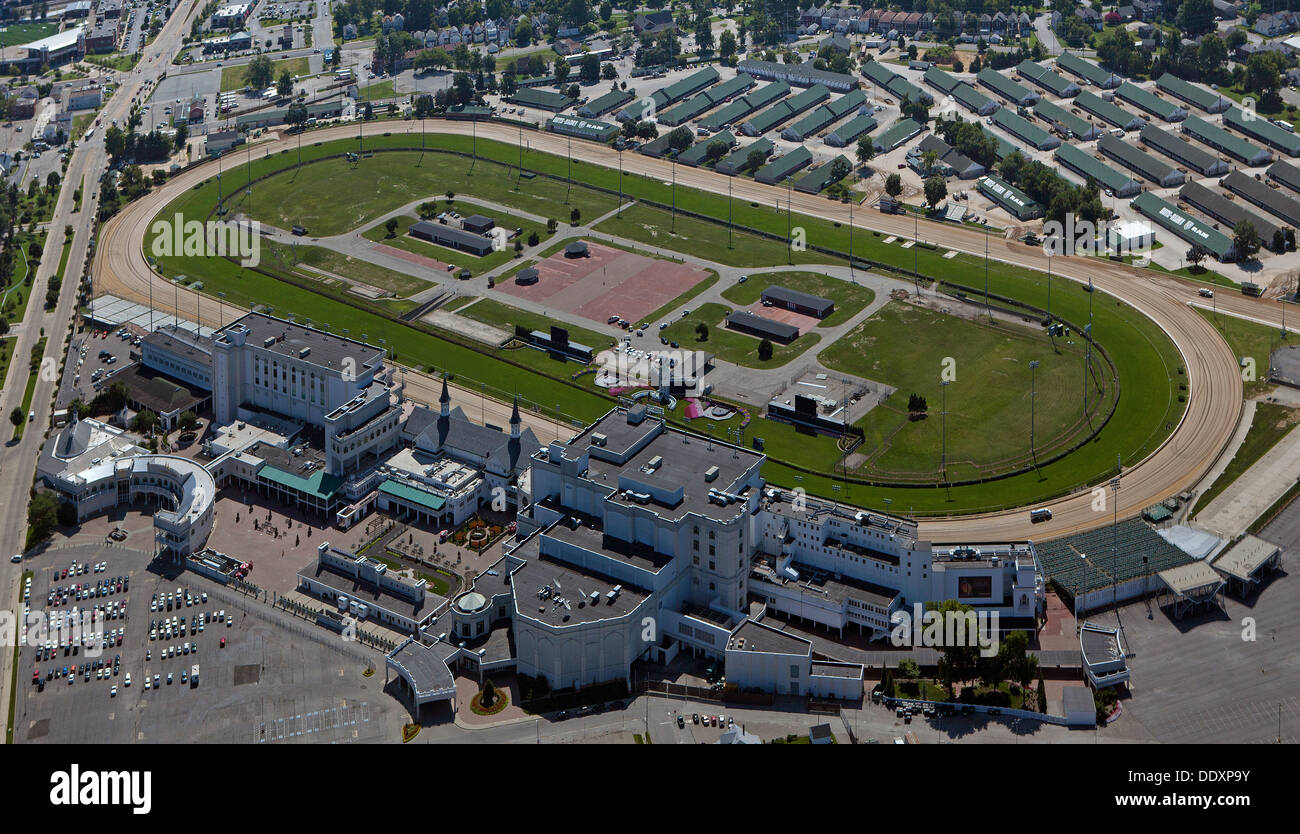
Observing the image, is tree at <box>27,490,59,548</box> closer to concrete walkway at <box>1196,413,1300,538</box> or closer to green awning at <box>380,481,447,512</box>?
green awning at <box>380,481,447,512</box>

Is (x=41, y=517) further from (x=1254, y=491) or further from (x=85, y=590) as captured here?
(x=1254, y=491)

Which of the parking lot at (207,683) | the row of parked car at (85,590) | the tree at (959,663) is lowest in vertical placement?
the parking lot at (207,683)

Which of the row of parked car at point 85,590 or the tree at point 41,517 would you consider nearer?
the row of parked car at point 85,590

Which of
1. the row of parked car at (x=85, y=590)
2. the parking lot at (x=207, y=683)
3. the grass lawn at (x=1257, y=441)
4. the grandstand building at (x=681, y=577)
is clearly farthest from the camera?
the grass lawn at (x=1257, y=441)

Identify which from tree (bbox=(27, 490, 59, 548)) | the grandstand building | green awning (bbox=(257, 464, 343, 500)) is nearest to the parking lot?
the grandstand building

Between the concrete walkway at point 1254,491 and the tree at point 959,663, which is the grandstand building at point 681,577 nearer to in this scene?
the tree at point 959,663

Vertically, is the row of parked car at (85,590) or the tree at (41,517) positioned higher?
the tree at (41,517)

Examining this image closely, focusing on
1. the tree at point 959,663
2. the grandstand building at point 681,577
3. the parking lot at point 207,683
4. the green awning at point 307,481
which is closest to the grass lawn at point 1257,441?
the grandstand building at point 681,577
